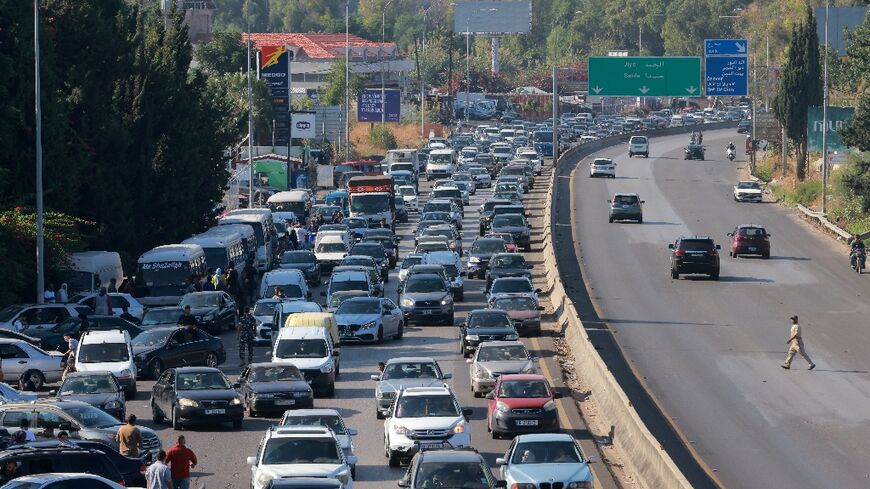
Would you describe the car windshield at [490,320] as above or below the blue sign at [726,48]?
below

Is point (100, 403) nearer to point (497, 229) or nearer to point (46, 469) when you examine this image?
point (46, 469)

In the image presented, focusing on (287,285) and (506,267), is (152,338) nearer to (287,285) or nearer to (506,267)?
(287,285)

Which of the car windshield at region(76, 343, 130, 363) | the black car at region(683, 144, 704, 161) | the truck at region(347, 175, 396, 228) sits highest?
the black car at region(683, 144, 704, 161)

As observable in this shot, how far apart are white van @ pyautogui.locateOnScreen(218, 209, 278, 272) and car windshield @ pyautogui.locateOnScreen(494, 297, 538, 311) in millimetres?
18089

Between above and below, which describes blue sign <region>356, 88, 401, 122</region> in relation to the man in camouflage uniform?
above

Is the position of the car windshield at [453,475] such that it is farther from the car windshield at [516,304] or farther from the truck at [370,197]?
the truck at [370,197]

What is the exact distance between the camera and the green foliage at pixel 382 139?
147000mm

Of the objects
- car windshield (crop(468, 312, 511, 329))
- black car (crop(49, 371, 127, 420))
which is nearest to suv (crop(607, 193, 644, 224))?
car windshield (crop(468, 312, 511, 329))

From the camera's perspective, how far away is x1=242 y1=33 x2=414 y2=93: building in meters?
184

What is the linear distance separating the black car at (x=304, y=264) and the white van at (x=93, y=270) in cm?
657

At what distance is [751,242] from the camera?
221 feet

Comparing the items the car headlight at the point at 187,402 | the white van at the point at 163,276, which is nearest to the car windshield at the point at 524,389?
the car headlight at the point at 187,402

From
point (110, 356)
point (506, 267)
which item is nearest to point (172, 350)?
point (110, 356)

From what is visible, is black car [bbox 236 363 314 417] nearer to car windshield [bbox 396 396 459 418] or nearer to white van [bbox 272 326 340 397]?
white van [bbox 272 326 340 397]
